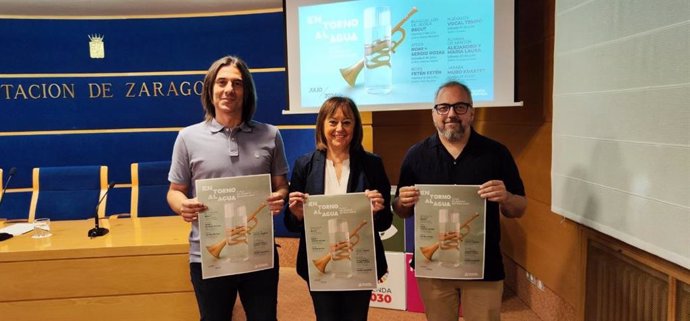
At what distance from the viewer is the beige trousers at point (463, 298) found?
1.67 meters

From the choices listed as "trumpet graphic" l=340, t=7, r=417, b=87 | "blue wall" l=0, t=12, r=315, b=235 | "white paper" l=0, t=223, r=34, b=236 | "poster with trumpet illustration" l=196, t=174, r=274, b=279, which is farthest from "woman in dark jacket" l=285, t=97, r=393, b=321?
"blue wall" l=0, t=12, r=315, b=235

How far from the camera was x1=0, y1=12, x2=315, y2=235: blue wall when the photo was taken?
4.56 m

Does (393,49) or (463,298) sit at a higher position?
(393,49)

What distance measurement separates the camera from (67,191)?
338 cm

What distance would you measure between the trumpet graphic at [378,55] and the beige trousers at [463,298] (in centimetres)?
182

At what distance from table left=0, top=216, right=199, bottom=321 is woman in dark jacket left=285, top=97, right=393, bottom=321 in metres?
0.88

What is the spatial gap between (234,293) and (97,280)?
3.01 ft

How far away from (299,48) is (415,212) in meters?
2.09

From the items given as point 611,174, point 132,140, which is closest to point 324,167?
point 611,174

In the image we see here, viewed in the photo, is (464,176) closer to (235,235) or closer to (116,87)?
(235,235)

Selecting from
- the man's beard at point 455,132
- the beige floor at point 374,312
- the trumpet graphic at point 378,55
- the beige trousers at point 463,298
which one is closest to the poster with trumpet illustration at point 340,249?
the beige trousers at point 463,298

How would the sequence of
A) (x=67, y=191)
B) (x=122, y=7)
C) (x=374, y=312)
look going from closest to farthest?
(x=374, y=312) → (x=67, y=191) → (x=122, y=7)

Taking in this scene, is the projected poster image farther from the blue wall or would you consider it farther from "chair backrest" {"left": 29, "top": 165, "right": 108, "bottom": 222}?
"chair backrest" {"left": 29, "top": 165, "right": 108, "bottom": 222}

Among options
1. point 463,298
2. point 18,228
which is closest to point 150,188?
point 18,228
